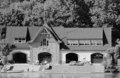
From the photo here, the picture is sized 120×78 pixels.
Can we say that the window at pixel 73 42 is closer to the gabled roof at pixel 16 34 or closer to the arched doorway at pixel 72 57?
the arched doorway at pixel 72 57

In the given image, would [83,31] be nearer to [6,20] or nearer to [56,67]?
[56,67]

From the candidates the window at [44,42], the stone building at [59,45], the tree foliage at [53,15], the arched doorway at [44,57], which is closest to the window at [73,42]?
the stone building at [59,45]

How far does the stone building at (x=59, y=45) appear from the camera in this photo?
7994cm

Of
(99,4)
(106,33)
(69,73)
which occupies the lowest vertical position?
(69,73)

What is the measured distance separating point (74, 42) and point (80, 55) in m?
3.07

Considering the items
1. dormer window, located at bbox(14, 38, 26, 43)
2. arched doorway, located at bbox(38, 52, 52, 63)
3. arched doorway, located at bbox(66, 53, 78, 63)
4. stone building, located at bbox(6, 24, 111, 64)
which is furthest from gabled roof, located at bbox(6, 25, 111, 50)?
arched doorway, located at bbox(38, 52, 52, 63)

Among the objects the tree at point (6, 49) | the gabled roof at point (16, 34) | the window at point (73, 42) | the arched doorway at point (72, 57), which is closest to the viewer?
the tree at point (6, 49)

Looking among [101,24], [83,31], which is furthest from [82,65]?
[101,24]

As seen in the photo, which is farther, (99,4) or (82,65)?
(99,4)

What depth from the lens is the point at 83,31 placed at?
83188mm

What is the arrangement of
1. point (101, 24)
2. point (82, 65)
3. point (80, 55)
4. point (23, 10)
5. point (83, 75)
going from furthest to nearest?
point (23, 10) → point (101, 24) → point (80, 55) → point (82, 65) → point (83, 75)

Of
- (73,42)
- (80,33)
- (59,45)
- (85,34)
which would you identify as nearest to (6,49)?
(59,45)

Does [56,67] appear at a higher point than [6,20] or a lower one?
lower

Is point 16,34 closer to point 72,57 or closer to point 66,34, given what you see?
point 66,34
